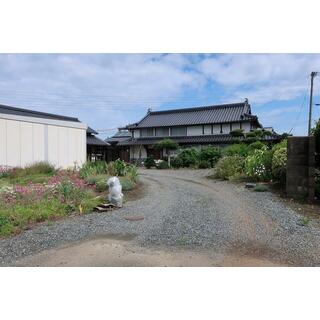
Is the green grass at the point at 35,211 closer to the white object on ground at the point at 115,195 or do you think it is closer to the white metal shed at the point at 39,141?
the white object on ground at the point at 115,195

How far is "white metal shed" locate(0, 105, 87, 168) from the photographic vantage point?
9.77 metres

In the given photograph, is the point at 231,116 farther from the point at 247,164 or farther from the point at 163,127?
the point at 247,164

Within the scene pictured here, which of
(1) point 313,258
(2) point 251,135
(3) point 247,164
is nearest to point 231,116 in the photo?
(2) point 251,135

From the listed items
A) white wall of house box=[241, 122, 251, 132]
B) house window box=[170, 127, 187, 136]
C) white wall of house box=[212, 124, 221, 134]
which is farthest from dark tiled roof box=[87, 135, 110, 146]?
white wall of house box=[241, 122, 251, 132]

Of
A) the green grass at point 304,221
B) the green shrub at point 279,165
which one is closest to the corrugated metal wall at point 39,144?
the green shrub at point 279,165

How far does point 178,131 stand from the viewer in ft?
76.5

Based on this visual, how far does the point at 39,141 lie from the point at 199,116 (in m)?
14.4

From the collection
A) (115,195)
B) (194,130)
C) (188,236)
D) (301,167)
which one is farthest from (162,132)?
(188,236)

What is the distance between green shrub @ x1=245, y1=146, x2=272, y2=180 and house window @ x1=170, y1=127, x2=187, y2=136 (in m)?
13.3

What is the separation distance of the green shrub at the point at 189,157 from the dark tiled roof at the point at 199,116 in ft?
18.5

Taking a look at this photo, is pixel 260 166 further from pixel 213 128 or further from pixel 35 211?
pixel 213 128

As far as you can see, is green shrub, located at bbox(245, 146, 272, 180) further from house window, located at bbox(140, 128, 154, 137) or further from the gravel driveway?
house window, located at bbox(140, 128, 154, 137)

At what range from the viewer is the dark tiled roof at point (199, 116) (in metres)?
21.3

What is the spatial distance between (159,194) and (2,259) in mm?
4387
